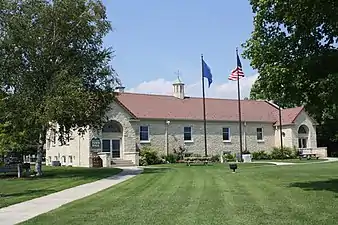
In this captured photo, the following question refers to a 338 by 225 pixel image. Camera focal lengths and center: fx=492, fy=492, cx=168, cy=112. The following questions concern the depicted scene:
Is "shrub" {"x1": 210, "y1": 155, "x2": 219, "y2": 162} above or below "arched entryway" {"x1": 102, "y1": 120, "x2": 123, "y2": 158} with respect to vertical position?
below

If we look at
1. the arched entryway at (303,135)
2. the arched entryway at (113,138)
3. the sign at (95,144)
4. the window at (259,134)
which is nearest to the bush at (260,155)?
the window at (259,134)

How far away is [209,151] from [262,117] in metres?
8.65

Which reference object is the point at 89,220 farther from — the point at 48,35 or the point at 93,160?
the point at 93,160

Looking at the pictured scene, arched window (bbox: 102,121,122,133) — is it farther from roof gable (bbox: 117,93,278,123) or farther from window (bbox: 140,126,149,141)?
window (bbox: 140,126,149,141)

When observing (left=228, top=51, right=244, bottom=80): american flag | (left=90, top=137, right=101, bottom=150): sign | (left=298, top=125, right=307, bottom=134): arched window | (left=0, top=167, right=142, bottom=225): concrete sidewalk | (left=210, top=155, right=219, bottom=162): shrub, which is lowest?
(left=0, top=167, right=142, bottom=225): concrete sidewalk

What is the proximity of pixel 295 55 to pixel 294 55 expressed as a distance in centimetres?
3

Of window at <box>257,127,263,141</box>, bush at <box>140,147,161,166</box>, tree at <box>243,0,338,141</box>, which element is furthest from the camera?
window at <box>257,127,263,141</box>

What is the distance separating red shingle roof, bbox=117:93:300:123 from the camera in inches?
1935

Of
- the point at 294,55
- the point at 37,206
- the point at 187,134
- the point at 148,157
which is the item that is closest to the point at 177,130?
the point at 187,134

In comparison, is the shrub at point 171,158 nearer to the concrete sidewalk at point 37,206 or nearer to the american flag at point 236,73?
the american flag at point 236,73

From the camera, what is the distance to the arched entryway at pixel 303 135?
56.3m

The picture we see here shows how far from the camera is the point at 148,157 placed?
45.1 meters

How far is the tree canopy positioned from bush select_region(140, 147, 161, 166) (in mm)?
27823

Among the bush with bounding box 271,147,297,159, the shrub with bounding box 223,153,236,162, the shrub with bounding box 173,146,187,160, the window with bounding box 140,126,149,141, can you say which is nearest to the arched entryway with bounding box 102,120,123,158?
the window with bounding box 140,126,149,141
